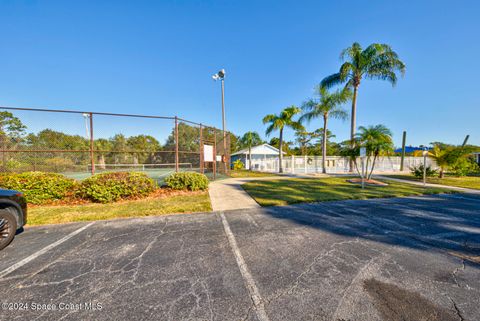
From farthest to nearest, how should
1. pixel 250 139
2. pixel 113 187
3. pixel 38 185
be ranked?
pixel 250 139 → pixel 113 187 → pixel 38 185

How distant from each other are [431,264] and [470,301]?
0.77 metres

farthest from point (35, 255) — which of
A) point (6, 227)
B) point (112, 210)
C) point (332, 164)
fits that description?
point (332, 164)

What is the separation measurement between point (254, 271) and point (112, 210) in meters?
5.03

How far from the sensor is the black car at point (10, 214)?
3.12 m

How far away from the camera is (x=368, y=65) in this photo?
1512 cm

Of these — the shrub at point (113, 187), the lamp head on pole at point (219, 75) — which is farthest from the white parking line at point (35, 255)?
the lamp head on pole at point (219, 75)

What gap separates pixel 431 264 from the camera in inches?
99.0

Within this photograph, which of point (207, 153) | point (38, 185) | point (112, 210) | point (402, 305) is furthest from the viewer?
point (207, 153)

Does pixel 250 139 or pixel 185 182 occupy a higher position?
pixel 250 139

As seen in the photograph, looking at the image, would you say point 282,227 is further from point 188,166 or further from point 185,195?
point 188,166

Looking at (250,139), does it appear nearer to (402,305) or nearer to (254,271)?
(254,271)

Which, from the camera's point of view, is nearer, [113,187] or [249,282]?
[249,282]

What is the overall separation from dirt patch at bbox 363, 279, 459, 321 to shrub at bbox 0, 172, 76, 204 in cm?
906

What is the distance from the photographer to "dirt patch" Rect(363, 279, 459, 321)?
1.64 metres
